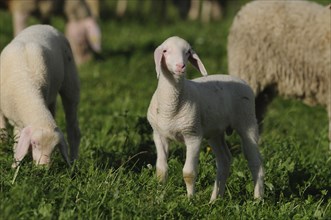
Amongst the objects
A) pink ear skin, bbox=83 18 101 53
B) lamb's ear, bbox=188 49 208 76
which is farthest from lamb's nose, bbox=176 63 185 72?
pink ear skin, bbox=83 18 101 53

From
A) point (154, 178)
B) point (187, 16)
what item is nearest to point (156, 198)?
point (154, 178)

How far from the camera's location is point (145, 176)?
5527mm

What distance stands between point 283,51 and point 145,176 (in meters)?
3.06

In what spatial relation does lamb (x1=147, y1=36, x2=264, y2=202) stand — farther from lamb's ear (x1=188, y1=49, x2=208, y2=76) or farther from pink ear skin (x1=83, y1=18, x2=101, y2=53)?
pink ear skin (x1=83, y1=18, x2=101, y2=53)

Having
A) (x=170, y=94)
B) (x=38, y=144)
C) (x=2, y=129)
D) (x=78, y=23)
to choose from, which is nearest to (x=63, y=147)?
(x=38, y=144)

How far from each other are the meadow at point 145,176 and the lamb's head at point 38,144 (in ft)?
0.25

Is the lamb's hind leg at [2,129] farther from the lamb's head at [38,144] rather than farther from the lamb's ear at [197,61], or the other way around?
the lamb's ear at [197,61]

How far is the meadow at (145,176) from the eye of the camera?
15.2 feet

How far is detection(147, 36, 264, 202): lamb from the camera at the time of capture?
4.90m

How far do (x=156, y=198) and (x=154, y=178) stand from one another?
0.43 metres

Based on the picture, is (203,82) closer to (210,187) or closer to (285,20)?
(210,187)

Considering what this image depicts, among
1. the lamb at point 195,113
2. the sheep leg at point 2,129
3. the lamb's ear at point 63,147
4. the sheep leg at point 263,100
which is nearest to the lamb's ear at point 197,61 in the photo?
the lamb at point 195,113

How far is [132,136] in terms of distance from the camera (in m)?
7.29

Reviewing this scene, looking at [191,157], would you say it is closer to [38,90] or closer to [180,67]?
[180,67]
